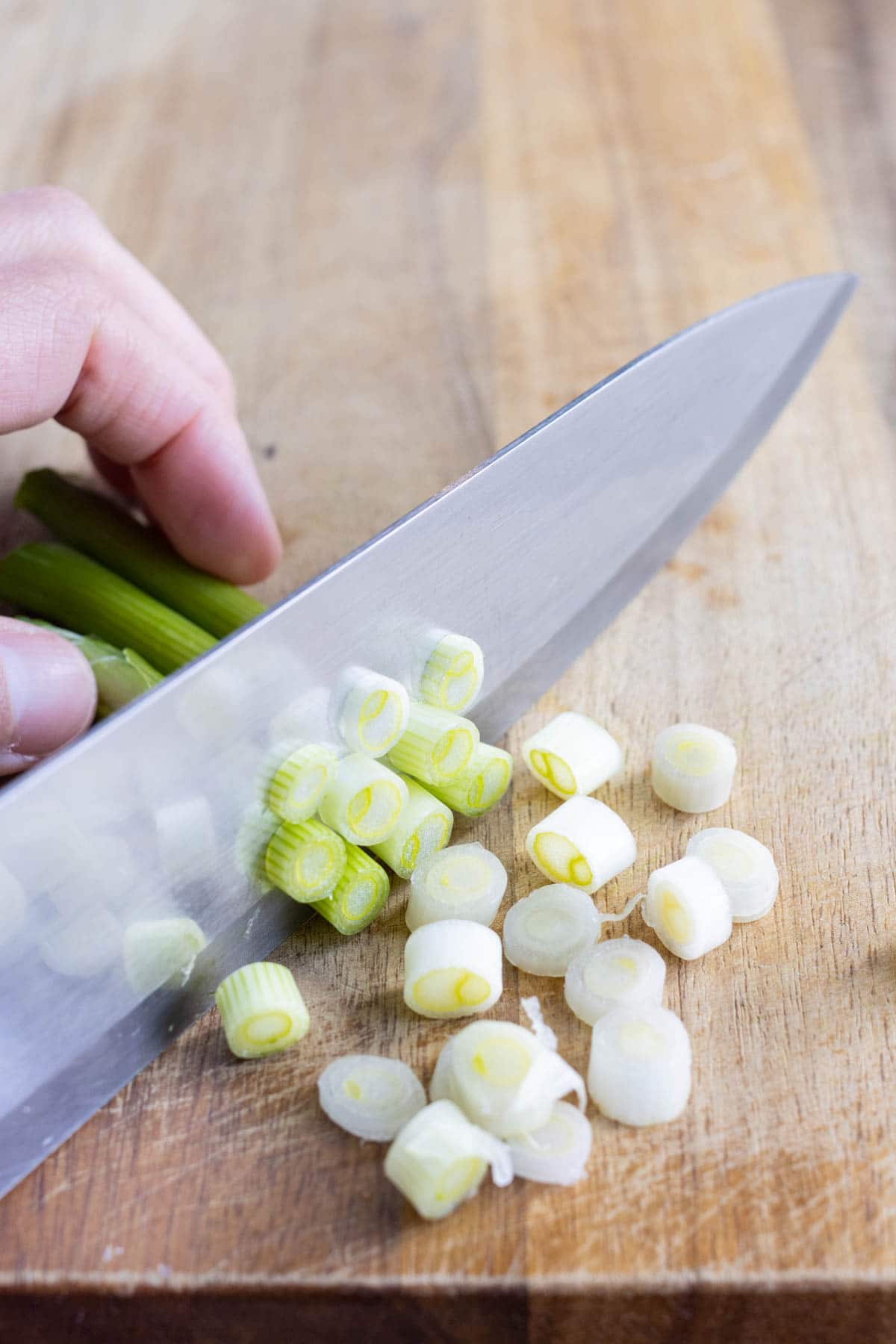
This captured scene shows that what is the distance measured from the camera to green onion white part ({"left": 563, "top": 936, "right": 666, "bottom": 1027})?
0.92 m

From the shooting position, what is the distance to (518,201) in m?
2.00

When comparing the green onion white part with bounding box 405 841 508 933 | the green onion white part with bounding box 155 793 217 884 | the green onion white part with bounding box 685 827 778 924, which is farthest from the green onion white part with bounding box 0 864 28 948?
the green onion white part with bounding box 685 827 778 924

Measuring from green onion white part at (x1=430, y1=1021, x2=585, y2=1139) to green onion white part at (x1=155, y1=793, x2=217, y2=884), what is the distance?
0.80 feet

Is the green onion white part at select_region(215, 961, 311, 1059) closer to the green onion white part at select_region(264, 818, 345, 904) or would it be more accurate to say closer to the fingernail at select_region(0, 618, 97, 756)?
the green onion white part at select_region(264, 818, 345, 904)

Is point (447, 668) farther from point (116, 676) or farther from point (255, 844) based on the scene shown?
point (116, 676)

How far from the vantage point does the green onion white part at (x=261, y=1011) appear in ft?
2.95

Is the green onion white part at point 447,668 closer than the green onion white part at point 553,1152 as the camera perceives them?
No

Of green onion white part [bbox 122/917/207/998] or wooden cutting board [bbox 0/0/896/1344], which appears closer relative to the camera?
wooden cutting board [bbox 0/0/896/1344]

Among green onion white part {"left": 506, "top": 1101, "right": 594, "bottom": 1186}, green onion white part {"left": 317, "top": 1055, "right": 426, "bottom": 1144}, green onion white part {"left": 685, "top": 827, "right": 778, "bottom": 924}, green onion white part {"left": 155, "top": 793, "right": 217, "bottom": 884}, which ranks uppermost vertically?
green onion white part {"left": 155, "top": 793, "right": 217, "bottom": 884}

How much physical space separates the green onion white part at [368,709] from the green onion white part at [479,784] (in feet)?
0.25

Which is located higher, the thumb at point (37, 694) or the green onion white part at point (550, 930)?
the thumb at point (37, 694)

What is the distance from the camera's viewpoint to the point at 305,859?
38.6 inches

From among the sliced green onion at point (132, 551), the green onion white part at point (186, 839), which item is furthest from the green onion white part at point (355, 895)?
the sliced green onion at point (132, 551)

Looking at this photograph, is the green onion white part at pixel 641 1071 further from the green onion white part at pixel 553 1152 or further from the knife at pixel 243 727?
the knife at pixel 243 727
